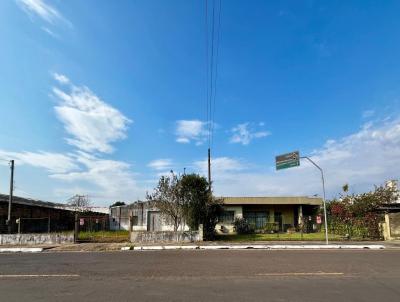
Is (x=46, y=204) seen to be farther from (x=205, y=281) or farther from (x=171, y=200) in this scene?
(x=205, y=281)

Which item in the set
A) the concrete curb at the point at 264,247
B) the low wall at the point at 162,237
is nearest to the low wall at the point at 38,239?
the low wall at the point at 162,237

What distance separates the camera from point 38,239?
28500 millimetres

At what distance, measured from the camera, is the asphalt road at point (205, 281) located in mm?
8828

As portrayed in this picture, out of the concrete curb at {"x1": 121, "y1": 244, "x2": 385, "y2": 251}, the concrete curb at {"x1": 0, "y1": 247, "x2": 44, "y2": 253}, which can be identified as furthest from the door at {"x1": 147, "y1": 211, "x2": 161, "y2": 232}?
the concrete curb at {"x1": 0, "y1": 247, "x2": 44, "y2": 253}

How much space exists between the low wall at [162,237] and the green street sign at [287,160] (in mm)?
7680

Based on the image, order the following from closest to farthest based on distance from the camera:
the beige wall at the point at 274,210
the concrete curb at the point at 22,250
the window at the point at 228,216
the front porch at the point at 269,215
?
1. the concrete curb at the point at 22,250
2. the front porch at the point at 269,215
3. the window at the point at 228,216
4. the beige wall at the point at 274,210

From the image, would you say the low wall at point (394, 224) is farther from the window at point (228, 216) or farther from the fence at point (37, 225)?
the fence at point (37, 225)

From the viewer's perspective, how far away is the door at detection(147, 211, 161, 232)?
4562 centimetres

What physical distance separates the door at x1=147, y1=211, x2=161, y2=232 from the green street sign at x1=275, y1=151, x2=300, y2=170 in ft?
67.3

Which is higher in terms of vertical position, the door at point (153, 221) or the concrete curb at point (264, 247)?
the door at point (153, 221)

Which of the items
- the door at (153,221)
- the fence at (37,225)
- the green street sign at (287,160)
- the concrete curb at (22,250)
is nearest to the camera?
the concrete curb at (22,250)

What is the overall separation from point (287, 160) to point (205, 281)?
61.5 ft

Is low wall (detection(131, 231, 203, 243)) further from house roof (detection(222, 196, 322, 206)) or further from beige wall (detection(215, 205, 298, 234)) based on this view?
beige wall (detection(215, 205, 298, 234))

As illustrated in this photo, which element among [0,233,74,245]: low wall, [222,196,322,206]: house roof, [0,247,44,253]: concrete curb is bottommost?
[0,247,44,253]: concrete curb
